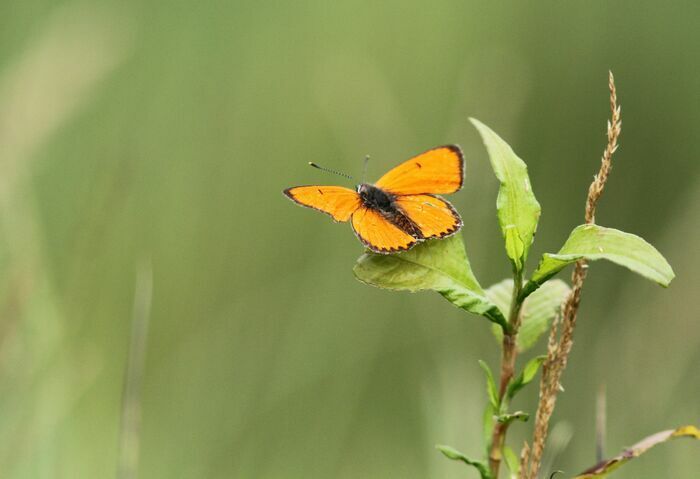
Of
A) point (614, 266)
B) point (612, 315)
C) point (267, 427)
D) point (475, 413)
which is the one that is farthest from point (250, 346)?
point (614, 266)

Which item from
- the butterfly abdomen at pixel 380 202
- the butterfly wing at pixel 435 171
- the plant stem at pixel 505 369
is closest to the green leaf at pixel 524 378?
the plant stem at pixel 505 369

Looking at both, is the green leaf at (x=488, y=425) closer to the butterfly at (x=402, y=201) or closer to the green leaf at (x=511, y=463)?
the green leaf at (x=511, y=463)

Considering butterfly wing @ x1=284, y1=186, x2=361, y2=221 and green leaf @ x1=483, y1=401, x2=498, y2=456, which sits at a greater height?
butterfly wing @ x1=284, y1=186, x2=361, y2=221

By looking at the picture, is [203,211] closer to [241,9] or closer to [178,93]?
[178,93]

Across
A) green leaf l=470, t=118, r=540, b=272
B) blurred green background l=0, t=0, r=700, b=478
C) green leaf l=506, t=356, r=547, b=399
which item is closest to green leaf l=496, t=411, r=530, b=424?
green leaf l=506, t=356, r=547, b=399

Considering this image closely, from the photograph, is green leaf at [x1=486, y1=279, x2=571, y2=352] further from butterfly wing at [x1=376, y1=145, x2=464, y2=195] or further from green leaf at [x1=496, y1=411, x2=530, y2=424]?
butterfly wing at [x1=376, y1=145, x2=464, y2=195]
